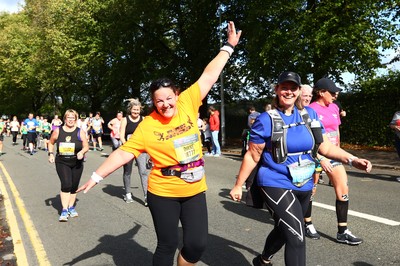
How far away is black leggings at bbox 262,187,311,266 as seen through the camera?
3.21 meters

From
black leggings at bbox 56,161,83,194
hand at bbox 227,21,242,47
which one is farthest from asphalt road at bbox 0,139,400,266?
hand at bbox 227,21,242,47

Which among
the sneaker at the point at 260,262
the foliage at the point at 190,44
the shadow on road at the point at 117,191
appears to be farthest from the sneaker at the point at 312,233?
the foliage at the point at 190,44

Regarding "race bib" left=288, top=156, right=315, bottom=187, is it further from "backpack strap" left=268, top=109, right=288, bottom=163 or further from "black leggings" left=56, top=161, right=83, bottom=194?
"black leggings" left=56, top=161, right=83, bottom=194

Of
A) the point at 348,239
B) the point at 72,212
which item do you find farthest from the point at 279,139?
the point at 72,212

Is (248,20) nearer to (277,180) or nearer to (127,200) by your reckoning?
(127,200)

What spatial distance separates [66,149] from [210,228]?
279 cm

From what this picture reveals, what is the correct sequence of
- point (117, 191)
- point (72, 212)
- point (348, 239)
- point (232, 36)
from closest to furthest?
Result: point (232, 36)
point (348, 239)
point (72, 212)
point (117, 191)

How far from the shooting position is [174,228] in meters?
3.28

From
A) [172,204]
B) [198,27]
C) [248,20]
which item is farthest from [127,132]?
[198,27]

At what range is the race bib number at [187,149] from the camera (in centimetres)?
328

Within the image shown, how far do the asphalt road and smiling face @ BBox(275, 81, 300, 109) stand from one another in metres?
1.94

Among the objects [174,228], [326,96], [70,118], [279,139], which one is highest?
[326,96]

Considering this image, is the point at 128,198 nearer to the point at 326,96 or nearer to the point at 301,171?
the point at 326,96

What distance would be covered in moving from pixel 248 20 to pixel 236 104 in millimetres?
10342
